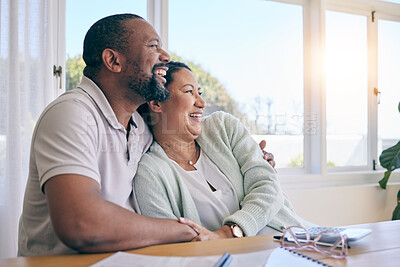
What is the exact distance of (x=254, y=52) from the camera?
3.08 metres

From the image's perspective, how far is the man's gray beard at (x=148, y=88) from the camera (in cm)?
145

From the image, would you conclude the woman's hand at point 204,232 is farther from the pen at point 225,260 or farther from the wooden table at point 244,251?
the pen at point 225,260

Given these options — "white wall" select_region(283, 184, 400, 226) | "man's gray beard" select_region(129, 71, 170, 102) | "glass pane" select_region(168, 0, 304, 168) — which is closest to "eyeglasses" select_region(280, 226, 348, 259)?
"man's gray beard" select_region(129, 71, 170, 102)

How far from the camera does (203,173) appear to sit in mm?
1646

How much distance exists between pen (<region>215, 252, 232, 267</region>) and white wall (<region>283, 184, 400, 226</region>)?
6.92ft

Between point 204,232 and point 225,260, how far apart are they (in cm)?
53

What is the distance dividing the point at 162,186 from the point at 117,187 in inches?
7.9

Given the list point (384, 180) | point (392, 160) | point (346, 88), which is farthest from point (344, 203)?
point (346, 88)

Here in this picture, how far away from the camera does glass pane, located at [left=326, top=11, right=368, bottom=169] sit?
3.30 metres

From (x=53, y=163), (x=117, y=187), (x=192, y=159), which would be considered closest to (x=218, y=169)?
(x=192, y=159)

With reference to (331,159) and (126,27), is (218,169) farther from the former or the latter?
(331,159)

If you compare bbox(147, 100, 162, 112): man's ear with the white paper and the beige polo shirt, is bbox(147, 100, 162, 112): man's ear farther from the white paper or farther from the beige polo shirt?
the white paper

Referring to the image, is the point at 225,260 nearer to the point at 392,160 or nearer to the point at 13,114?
the point at 13,114

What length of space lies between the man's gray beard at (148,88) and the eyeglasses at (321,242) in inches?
30.9
